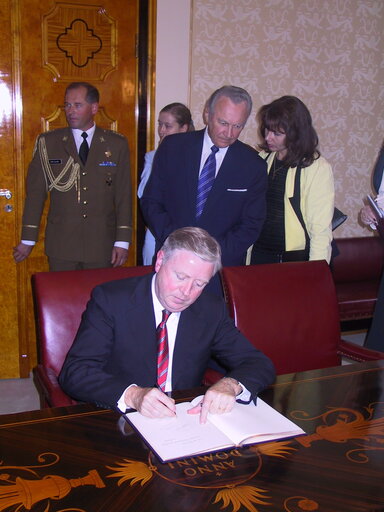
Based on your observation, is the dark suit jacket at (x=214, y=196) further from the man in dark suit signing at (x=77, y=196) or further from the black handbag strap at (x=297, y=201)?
the man in dark suit signing at (x=77, y=196)

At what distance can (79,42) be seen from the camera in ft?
11.8

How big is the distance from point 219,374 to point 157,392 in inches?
20.5

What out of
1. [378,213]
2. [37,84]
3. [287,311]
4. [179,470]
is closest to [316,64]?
[37,84]

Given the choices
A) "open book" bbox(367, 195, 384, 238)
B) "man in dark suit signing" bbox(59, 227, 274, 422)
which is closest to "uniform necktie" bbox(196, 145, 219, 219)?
"open book" bbox(367, 195, 384, 238)

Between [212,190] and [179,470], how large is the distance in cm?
161

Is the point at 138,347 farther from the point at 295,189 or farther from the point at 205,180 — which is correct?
the point at 295,189

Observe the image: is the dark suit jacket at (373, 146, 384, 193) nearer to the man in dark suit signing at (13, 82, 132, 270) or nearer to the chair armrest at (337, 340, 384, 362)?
the chair armrest at (337, 340, 384, 362)

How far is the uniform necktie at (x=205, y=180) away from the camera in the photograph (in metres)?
2.71

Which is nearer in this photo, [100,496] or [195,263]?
[100,496]

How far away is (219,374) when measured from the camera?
2.01 metres

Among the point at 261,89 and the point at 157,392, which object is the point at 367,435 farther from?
the point at 261,89

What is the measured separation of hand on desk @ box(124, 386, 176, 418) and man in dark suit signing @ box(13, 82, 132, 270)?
80.1 inches

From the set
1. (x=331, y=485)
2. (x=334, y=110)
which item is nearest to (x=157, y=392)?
(x=331, y=485)

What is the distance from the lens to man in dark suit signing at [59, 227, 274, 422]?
1674 mm
